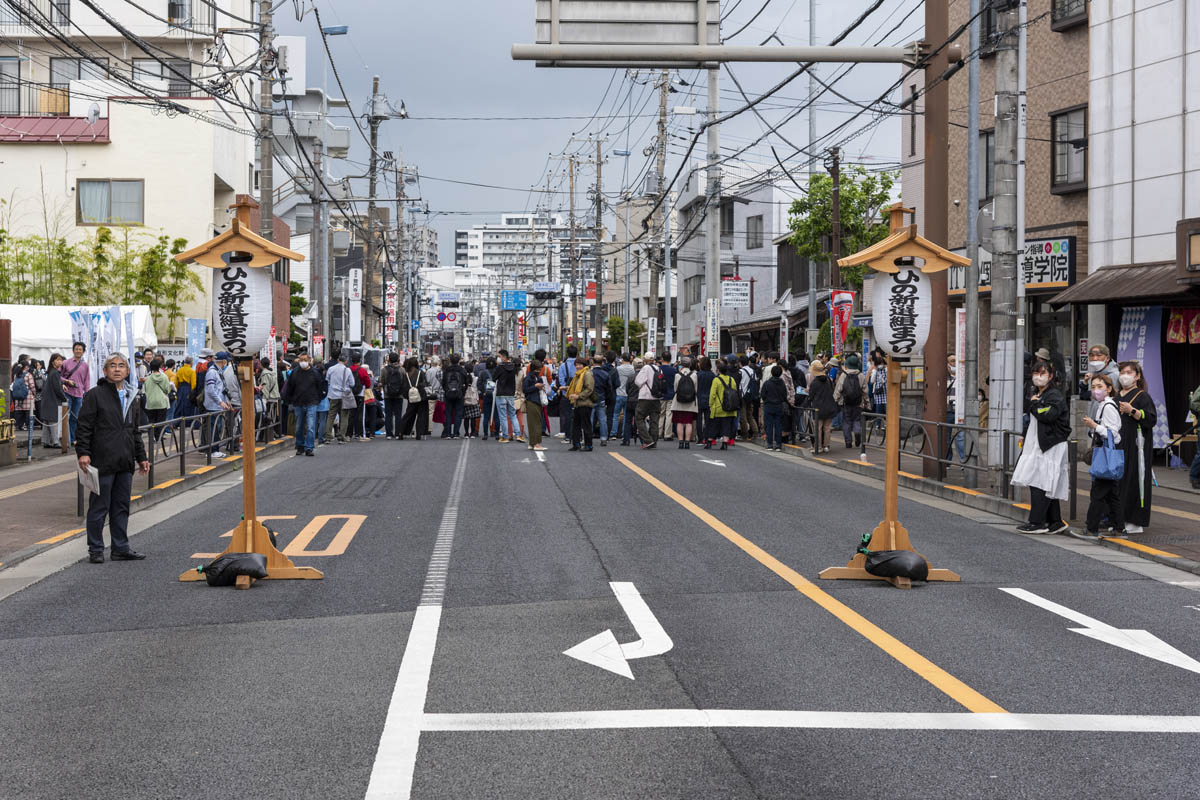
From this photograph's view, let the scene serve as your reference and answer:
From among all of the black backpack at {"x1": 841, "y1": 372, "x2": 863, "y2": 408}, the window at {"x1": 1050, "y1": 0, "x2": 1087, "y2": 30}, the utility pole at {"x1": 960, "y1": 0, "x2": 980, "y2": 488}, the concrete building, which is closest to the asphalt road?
the utility pole at {"x1": 960, "y1": 0, "x2": 980, "y2": 488}

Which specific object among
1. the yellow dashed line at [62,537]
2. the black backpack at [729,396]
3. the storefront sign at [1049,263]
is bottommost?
the yellow dashed line at [62,537]

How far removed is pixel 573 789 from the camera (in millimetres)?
4984

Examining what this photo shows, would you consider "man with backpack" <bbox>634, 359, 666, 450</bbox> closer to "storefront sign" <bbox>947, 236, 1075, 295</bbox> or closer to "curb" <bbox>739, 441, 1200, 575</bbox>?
"curb" <bbox>739, 441, 1200, 575</bbox>

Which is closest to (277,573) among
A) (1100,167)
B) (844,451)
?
(844,451)

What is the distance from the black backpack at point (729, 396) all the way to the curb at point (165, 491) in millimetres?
9232

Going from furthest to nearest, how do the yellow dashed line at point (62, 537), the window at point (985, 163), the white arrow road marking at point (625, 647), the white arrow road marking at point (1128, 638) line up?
the window at point (985, 163)
the yellow dashed line at point (62, 537)
the white arrow road marking at point (1128, 638)
the white arrow road marking at point (625, 647)

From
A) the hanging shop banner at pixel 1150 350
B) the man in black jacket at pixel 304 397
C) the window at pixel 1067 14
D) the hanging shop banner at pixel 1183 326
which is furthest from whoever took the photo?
the window at pixel 1067 14

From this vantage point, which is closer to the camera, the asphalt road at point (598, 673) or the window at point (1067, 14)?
the asphalt road at point (598, 673)

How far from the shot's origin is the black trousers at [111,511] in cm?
1100

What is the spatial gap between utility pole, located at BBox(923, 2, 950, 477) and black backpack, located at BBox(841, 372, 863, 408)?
431cm

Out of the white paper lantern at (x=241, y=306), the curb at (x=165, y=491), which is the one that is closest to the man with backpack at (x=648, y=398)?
the curb at (x=165, y=491)

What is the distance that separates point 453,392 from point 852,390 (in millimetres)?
9916

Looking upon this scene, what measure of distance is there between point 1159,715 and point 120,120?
3886 centimetres

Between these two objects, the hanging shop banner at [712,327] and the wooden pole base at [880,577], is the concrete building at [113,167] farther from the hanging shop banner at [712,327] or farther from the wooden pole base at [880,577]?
the wooden pole base at [880,577]
